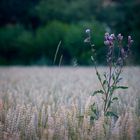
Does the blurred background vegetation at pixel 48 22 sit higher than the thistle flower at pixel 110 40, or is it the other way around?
the blurred background vegetation at pixel 48 22

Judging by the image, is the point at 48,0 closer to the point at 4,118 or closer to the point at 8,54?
the point at 8,54

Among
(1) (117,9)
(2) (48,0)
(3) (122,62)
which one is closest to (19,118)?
(3) (122,62)

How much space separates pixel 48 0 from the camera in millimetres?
→ 35062

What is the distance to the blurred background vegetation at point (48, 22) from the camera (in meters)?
29.4

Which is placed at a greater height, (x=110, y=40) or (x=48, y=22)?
(x=48, y=22)

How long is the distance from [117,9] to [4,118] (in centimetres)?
2911

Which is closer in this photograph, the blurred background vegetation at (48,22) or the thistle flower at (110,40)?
the thistle flower at (110,40)

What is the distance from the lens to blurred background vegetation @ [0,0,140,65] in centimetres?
2944

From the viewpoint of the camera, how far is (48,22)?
33.2 meters

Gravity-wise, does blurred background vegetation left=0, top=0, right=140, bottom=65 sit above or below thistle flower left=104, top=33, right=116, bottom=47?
above

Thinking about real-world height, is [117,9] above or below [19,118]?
above

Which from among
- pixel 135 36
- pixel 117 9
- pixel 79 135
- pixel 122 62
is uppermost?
pixel 117 9

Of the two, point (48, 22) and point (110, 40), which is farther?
point (48, 22)

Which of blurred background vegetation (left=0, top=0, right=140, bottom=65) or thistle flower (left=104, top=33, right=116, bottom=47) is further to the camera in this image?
blurred background vegetation (left=0, top=0, right=140, bottom=65)
